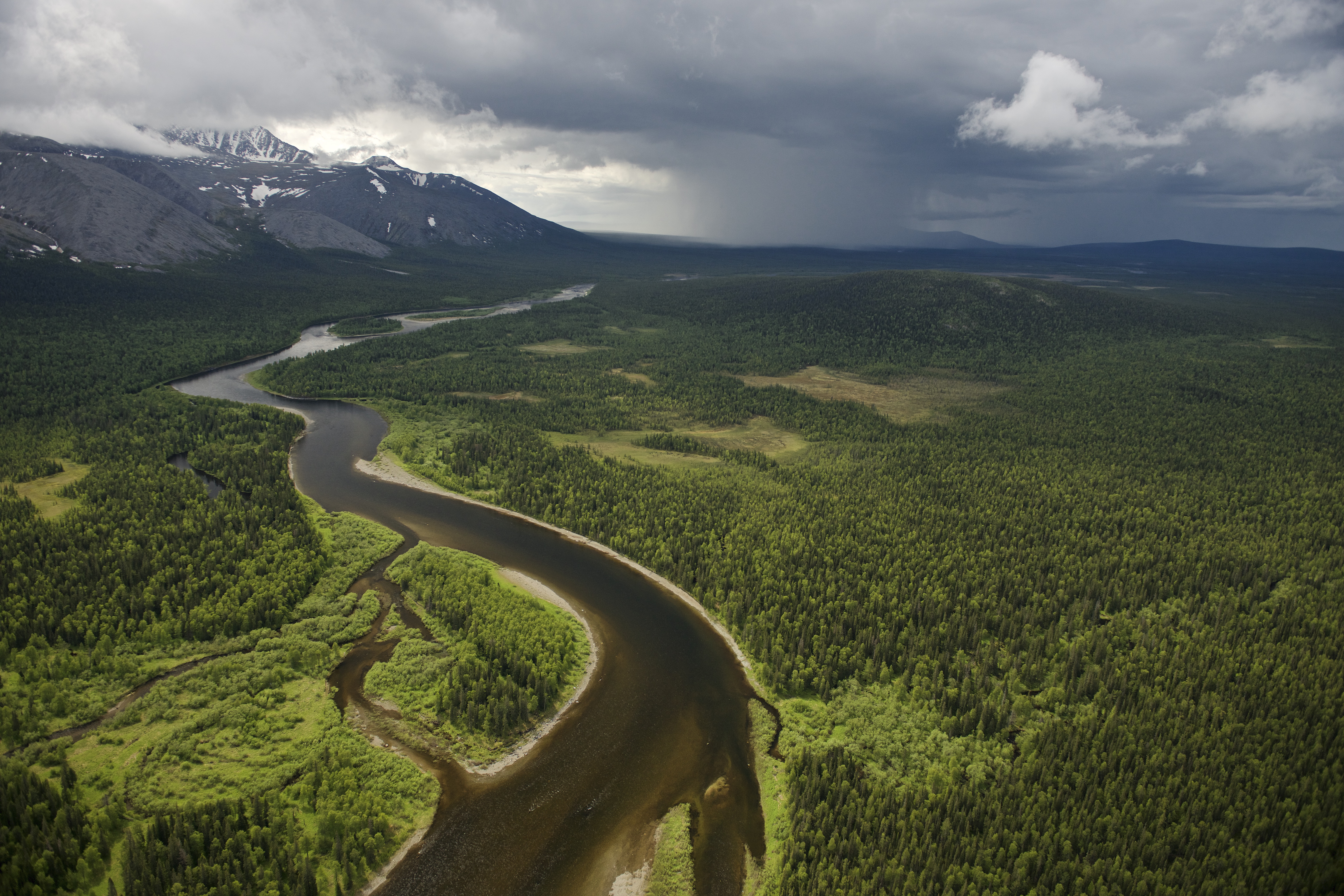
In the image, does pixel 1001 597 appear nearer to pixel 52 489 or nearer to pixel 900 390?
pixel 900 390

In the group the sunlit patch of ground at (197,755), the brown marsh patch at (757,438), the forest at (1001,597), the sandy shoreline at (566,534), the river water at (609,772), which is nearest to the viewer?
the forest at (1001,597)

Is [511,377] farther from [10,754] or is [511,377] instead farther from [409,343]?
[10,754]

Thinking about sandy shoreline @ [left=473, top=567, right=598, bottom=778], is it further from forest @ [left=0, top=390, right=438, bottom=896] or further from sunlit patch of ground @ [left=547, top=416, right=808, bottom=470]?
sunlit patch of ground @ [left=547, top=416, right=808, bottom=470]

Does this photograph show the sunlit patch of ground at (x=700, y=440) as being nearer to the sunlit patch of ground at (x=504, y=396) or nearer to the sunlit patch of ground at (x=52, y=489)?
the sunlit patch of ground at (x=504, y=396)

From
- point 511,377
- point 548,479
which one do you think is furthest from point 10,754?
point 511,377

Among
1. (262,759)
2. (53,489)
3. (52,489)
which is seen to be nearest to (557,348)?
(53,489)

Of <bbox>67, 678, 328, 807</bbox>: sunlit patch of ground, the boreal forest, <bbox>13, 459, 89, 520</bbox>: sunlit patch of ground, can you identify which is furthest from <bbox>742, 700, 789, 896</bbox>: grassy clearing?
<bbox>13, 459, 89, 520</bbox>: sunlit patch of ground

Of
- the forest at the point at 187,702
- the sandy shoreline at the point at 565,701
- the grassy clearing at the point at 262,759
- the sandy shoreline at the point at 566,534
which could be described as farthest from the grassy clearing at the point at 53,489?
the sandy shoreline at the point at 565,701
